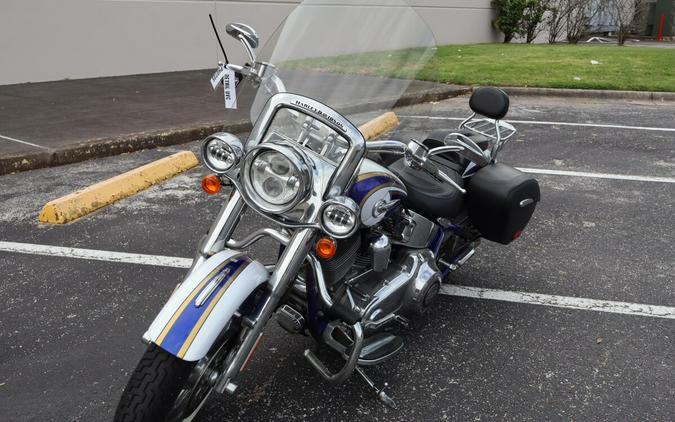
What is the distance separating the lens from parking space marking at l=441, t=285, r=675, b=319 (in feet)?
11.7

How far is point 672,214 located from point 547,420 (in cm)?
311

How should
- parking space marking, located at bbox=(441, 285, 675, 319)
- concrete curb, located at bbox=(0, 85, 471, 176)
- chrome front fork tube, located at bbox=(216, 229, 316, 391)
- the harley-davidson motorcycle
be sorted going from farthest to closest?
1. concrete curb, located at bbox=(0, 85, 471, 176)
2. parking space marking, located at bbox=(441, 285, 675, 319)
3. chrome front fork tube, located at bbox=(216, 229, 316, 391)
4. the harley-davidson motorcycle

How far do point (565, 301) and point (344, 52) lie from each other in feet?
6.76

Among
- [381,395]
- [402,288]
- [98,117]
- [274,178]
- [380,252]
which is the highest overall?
[274,178]

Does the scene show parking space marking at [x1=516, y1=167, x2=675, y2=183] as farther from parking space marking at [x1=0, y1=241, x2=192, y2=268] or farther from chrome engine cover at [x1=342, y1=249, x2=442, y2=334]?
parking space marking at [x1=0, y1=241, x2=192, y2=268]

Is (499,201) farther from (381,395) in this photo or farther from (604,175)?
(604,175)

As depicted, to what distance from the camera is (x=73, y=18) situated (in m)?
10.2

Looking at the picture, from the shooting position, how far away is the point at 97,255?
4.14m

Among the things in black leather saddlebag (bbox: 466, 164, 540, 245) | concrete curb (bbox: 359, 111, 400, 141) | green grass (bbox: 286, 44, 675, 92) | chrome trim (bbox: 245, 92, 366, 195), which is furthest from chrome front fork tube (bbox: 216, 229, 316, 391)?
green grass (bbox: 286, 44, 675, 92)

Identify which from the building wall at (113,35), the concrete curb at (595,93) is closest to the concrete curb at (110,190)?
the building wall at (113,35)

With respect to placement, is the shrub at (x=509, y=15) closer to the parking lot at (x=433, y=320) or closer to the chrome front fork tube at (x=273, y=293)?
the parking lot at (x=433, y=320)

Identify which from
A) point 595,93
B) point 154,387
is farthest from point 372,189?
point 595,93

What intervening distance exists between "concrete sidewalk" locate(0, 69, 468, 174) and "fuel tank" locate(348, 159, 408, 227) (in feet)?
6.62

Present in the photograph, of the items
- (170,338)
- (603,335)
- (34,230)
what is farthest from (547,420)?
(34,230)
